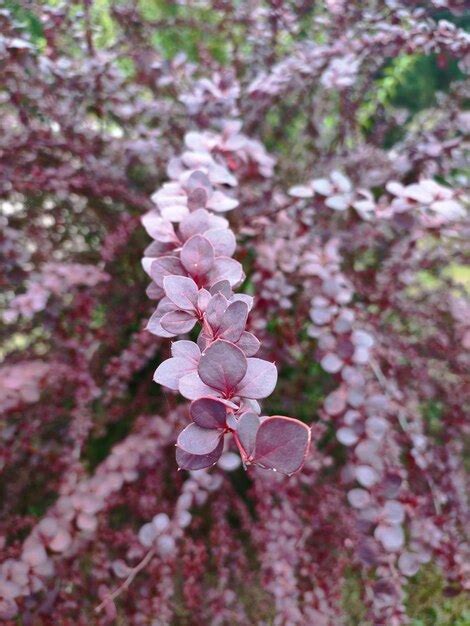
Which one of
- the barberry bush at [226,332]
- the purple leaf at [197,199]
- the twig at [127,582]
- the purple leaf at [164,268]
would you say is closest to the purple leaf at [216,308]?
the barberry bush at [226,332]

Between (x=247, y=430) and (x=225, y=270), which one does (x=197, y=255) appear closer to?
(x=225, y=270)

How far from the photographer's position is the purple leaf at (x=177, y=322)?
453mm

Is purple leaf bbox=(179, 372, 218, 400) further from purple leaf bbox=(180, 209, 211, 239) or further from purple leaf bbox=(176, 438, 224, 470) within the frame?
purple leaf bbox=(180, 209, 211, 239)

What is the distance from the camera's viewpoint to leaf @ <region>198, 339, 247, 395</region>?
38cm

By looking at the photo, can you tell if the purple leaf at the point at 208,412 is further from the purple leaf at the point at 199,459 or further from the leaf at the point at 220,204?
the leaf at the point at 220,204

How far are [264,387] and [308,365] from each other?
2.93ft

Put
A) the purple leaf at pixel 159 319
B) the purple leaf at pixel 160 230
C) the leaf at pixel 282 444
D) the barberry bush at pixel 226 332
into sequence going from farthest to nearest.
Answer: the barberry bush at pixel 226 332
the purple leaf at pixel 160 230
the purple leaf at pixel 159 319
the leaf at pixel 282 444

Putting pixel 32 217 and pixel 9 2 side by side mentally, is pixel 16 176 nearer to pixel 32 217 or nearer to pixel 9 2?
pixel 32 217

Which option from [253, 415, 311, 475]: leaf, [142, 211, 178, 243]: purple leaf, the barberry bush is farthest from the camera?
the barberry bush

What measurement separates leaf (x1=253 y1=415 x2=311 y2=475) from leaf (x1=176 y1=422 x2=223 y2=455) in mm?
31

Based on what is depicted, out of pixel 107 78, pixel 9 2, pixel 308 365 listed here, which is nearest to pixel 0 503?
pixel 308 365

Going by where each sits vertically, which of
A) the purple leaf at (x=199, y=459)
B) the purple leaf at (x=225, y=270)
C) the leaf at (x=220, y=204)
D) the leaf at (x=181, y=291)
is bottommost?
the purple leaf at (x=199, y=459)

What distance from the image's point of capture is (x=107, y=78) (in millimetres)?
1121

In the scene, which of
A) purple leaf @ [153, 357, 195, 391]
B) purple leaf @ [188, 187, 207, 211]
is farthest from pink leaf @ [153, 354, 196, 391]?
purple leaf @ [188, 187, 207, 211]
